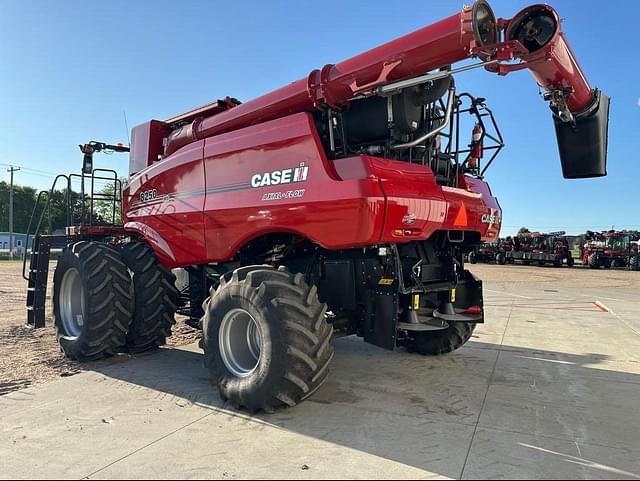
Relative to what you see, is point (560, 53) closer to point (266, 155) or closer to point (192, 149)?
point (266, 155)

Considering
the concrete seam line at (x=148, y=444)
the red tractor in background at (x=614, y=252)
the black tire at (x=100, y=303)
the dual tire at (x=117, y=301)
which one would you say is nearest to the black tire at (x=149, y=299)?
the dual tire at (x=117, y=301)

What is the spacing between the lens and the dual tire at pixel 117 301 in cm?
559

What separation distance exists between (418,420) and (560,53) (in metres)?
3.08

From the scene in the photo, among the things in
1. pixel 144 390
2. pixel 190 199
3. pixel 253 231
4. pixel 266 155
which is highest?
pixel 266 155

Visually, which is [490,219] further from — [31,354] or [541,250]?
[541,250]

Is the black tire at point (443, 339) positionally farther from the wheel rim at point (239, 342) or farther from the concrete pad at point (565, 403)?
the wheel rim at point (239, 342)

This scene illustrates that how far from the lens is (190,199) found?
212 inches

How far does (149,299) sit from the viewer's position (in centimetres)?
582

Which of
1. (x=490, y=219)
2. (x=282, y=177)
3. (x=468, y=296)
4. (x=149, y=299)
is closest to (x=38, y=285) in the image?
(x=149, y=299)

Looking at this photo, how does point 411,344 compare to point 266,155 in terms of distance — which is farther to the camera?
point 411,344

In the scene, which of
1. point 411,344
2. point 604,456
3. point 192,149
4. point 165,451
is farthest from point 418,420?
point 192,149

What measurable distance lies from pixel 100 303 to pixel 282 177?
2.82 metres

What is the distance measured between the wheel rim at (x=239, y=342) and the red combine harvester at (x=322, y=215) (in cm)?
2

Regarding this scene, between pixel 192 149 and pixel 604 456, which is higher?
pixel 192 149
